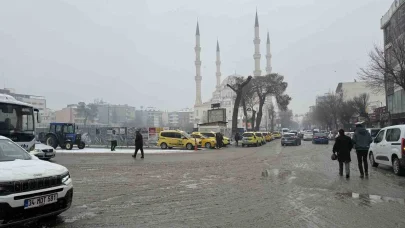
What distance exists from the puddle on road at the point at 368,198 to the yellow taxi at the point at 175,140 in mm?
24674

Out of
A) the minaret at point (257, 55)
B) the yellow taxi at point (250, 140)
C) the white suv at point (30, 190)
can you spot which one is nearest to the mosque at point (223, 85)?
the minaret at point (257, 55)

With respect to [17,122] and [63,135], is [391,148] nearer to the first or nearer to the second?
[17,122]

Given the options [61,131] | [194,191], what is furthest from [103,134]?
[194,191]

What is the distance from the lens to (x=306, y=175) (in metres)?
12.5

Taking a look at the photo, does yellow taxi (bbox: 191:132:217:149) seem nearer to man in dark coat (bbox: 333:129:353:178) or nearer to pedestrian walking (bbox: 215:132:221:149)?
pedestrian walking (bbox: 215:132:221:149)

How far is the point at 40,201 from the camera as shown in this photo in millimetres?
5531

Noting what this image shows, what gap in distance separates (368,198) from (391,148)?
5584 millimetres

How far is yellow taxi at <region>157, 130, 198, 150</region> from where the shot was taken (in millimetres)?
33094

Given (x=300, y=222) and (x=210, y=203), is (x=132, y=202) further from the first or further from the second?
(x=300, y=222)

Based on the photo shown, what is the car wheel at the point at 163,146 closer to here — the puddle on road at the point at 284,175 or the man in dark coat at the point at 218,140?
the man in dark coat at the point at 218,140

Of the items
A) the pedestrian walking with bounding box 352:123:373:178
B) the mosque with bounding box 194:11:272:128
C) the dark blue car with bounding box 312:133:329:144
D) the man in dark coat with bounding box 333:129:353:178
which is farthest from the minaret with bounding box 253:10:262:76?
the man in dark coat with bounding box 333:129:353:178

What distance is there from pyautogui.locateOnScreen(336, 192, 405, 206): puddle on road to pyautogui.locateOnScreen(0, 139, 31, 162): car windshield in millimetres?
7033

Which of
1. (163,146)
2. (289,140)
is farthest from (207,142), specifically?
(289,140)

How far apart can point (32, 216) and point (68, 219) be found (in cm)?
104
